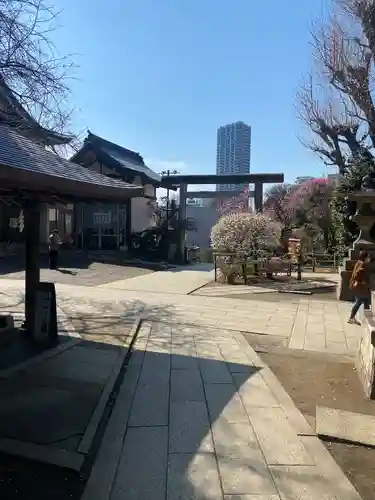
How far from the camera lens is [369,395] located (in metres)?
4.26

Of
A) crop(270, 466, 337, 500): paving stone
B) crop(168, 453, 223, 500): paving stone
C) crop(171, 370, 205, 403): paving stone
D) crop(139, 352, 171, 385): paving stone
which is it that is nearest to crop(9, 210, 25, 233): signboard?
crop(139, 352, 171, 385): paving stone

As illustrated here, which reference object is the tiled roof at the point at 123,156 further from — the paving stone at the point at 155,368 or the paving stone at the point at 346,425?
the paving stone at the point at 346,425

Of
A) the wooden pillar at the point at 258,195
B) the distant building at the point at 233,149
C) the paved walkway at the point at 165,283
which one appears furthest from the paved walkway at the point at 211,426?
the distant building at the point at 233,149

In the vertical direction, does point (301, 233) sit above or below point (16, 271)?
above

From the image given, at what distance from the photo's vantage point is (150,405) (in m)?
3.90


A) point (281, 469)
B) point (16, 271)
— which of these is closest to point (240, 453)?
point (281, 469)

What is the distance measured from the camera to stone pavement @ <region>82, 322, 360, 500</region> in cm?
263

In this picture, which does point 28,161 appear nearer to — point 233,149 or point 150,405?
point 150,405

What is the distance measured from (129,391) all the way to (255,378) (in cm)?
153

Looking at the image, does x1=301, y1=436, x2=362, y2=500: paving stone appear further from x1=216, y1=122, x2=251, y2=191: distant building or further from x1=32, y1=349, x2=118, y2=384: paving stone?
x1=216, y1=122, x2=251, y2=191: distant building

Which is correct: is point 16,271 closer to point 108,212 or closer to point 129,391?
point 108,212

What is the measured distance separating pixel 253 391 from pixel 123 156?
22669 millimetres

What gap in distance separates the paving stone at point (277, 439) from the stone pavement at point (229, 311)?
2622 millimetres

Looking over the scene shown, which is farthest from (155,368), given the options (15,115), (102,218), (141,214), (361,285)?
(141,214)
